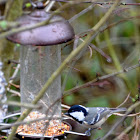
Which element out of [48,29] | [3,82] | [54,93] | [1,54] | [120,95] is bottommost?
[120,95]

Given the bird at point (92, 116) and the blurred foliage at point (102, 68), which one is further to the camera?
the blurred foliage at point (102, 68)

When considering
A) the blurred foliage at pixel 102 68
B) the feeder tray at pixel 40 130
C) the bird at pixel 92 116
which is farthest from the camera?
the blurred foliage at pixel 102 68

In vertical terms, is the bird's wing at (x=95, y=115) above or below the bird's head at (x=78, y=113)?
below

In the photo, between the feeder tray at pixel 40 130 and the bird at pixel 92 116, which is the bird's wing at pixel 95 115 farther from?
the feeder tray at pixel 40 130

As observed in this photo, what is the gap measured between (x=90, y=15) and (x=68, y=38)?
2152 millimetres

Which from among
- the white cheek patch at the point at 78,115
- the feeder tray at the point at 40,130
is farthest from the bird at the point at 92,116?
the feeder tray at the point at 40,130

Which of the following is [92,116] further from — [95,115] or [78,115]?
[78,115]

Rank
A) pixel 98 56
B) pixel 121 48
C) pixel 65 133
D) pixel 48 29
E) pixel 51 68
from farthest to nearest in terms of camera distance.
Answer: pixel 121 48 → pixel 98 56 → pixel 51 68 → pixel 65 133 → pixel 48 29

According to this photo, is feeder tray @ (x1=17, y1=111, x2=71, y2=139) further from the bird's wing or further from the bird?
the bird's wing

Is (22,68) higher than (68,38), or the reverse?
(68,38)

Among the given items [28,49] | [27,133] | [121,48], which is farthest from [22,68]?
[121,48]

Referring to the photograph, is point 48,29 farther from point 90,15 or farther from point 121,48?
point 121,48

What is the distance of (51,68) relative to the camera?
2.53 meters

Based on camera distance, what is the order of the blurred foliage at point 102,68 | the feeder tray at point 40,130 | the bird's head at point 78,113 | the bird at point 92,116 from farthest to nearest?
the blurred foliage at point 102,68 → the bird at point 92,116 → the bird's head at point 78,113 → the feeder tray at point 40,130
